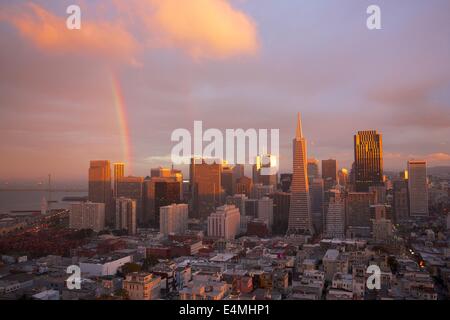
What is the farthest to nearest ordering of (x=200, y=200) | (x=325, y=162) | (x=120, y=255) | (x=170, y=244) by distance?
1. (x=325, y=162)
2. (x=200, y=200)
3. (x=170, y=244)
4. (x=120, y=255)

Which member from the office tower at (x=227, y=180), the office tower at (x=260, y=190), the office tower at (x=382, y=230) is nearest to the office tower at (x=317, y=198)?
the office tower at (x=260, y=190)

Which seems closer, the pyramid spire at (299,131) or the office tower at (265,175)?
the pyramid spire at (299,131)

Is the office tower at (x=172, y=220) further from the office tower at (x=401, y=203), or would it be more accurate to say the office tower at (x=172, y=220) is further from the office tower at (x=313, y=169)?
the office tower at (x=401, y=203)

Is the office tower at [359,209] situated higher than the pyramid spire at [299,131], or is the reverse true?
the pyramid spire at [299,131]

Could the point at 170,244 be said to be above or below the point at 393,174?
below
